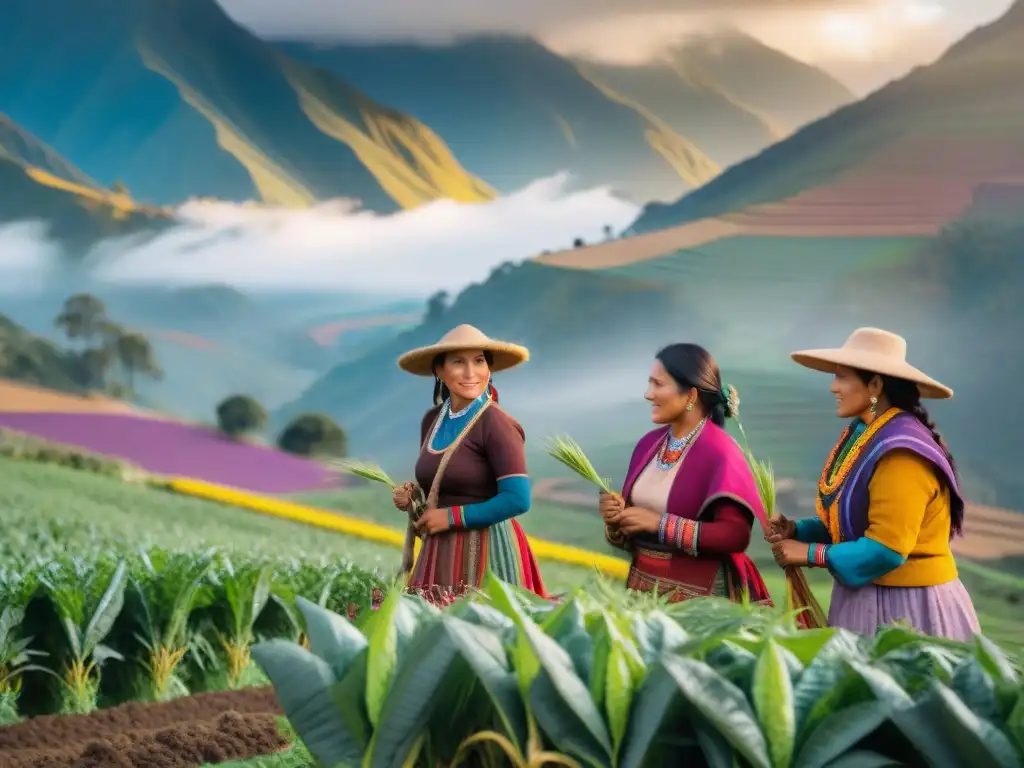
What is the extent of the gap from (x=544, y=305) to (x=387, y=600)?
9.56 m

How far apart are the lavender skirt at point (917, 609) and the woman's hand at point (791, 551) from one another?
142 millimetres

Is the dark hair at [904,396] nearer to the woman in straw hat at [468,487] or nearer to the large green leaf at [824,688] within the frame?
the woman in straw hat at [468,487]

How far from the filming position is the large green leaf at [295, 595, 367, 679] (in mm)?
1607

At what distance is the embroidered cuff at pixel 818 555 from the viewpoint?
9.71 feet

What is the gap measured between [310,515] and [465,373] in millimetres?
7203

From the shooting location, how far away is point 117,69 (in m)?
12.5

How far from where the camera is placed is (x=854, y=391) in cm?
308

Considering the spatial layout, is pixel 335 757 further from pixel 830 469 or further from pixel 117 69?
pixel 117 69

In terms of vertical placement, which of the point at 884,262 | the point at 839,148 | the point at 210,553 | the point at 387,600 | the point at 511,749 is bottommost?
the point at 210,553

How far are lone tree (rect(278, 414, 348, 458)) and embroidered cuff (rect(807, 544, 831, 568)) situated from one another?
870 centimetres

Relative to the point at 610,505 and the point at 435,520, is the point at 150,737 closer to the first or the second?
the point at 435,520

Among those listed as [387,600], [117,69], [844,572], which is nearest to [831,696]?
[387,600]

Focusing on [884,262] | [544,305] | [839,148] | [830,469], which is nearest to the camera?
[830,469]

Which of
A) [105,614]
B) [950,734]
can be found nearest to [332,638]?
[950,734]
